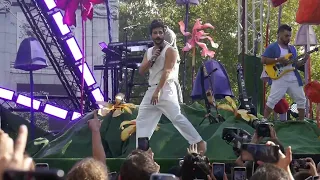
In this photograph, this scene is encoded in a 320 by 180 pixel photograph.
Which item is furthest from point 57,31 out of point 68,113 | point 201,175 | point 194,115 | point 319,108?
point 201,175

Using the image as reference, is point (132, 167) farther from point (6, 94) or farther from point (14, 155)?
point (6, 94)

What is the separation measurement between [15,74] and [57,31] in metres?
9.33

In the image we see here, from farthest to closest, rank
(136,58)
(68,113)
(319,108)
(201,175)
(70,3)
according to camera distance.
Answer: (68,113) → (136,58) → (70,3) → (319,108) → (201,175)

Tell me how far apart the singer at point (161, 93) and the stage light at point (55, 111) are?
6.72m

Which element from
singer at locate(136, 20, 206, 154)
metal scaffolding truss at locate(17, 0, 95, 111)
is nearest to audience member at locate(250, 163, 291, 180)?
singer at locate(136, 20, 206, 154)

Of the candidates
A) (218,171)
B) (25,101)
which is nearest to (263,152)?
(218,171)

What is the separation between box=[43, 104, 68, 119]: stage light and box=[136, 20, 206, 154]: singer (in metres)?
6.72

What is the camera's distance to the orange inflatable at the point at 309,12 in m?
8.53

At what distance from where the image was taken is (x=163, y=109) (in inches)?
269

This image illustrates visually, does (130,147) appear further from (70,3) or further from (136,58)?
(136,58)

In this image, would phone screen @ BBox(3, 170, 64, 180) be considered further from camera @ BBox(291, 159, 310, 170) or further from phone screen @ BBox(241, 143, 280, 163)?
camera @ BBox(291, 159, 310, 170)

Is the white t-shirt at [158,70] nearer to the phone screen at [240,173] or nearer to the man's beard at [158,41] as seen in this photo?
the man's beard at [158,41]

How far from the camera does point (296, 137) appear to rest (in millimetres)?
7461

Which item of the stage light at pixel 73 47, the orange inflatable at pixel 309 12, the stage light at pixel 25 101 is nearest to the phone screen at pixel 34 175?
the orange inflatable at pixel 309 12
